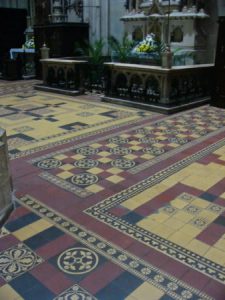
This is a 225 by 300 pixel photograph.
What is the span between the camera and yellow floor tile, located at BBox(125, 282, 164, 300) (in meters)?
2.00

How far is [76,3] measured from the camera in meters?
11.1

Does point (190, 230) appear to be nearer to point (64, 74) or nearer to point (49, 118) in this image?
point (49, 118)

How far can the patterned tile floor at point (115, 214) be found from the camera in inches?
83.2

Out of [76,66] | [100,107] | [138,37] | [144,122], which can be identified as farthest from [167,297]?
[138,37]

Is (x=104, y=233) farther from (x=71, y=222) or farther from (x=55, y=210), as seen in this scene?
(x=55, y=210)

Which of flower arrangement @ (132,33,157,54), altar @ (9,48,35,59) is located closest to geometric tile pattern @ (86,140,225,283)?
flower arrangement @ (132,33,157,54)

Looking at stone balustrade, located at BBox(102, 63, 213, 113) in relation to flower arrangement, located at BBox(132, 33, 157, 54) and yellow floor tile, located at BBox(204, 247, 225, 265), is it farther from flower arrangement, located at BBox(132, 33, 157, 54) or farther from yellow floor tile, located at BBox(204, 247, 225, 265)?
yellow floor tile, located at BBox(204, 247, 225, 265)

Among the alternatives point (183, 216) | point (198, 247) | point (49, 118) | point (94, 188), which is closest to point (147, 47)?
→ point (49, 118)

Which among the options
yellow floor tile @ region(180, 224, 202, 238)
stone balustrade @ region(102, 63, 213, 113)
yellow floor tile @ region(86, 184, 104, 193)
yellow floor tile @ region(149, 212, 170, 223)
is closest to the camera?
yellow floor tile @ region(180, 224, 202, 238)

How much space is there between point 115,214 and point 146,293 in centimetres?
91

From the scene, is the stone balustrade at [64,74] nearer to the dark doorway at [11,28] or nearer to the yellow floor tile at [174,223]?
the dark doorway at [11,28]

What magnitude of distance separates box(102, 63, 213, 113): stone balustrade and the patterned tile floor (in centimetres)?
130

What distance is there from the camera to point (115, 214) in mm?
2867

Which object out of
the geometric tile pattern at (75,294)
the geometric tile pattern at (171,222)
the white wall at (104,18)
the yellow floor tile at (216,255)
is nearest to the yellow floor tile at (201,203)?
the geometric tile pattern at (171,222)
